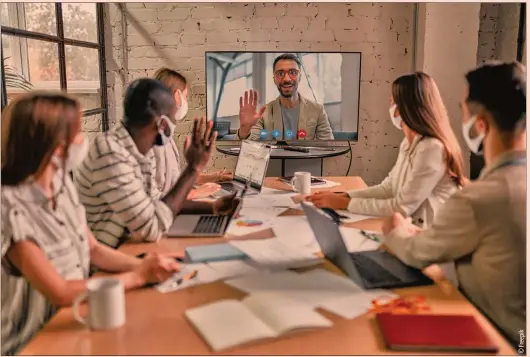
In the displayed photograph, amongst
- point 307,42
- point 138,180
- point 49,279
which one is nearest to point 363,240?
point 138,180

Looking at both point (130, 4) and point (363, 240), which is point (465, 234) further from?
point (130, 4)

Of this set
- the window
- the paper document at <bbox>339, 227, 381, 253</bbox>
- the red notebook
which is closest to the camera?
the red notebook

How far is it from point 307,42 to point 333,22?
223mm

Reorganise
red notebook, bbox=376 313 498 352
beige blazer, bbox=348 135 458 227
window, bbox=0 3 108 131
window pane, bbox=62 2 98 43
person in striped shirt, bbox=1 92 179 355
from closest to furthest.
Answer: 1. red notebook, bbox=376 313 498 352
2. person in striped shirt, bbox=1 92 179 355
3. beige blazer, bbox=348 135 458 227
4. window, bbox=0 3 108 131
5. window pane, bbox=62 2 98 43

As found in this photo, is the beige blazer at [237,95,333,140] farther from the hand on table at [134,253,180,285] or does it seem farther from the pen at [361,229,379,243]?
the hand on table at [134,253,180,285]

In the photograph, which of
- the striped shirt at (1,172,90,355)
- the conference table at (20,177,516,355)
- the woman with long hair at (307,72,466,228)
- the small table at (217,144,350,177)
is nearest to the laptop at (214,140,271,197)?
the woman with long hair at (307,72,466,228)

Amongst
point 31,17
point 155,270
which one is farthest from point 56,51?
point 155,270

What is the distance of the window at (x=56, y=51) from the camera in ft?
7.95

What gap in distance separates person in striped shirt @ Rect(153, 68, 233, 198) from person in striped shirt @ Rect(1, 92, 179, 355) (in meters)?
0.82

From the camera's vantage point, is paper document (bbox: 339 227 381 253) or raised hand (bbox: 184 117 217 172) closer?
paper document (bbox: 339 227 381 253)

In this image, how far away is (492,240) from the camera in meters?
1.17

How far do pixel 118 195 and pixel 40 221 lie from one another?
38 centimetres

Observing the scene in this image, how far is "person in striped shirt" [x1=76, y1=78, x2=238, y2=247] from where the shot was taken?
1.51m

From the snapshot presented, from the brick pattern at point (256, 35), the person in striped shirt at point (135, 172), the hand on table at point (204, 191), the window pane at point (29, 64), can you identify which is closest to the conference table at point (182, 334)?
the person in striped shirt at point (135, 172)
